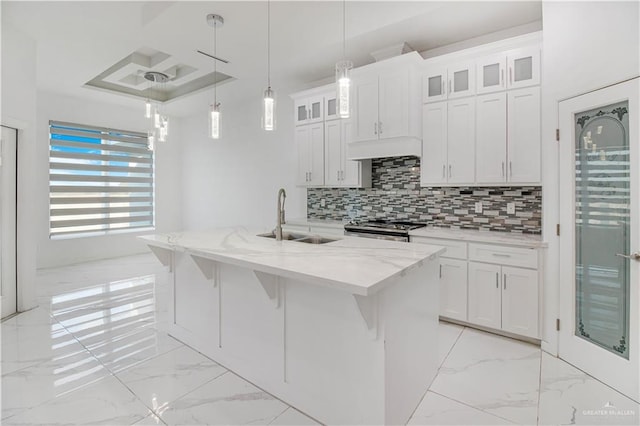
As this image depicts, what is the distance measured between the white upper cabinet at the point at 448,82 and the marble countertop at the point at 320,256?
1930mm

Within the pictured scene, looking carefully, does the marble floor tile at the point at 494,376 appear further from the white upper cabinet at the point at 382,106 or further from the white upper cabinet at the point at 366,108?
the white upper cabinet at the point at 366,108

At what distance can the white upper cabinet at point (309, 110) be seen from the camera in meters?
4.47

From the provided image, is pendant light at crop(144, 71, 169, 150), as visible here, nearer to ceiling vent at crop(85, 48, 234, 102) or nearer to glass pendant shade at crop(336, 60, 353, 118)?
Result: ceiling vent at crop(85, 48, 234, 102)

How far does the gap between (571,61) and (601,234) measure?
1327 mm

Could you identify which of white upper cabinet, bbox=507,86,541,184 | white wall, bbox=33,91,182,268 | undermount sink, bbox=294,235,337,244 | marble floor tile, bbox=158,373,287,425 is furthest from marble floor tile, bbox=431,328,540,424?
white wall, bbox=33,91,182,268

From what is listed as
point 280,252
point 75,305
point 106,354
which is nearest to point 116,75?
point 75,305

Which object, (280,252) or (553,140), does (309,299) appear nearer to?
(280,252)

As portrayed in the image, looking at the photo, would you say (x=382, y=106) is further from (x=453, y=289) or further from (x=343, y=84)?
(x=453, y=289)

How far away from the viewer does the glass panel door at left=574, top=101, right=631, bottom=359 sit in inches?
88.8

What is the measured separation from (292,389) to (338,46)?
3482mm

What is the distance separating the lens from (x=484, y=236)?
3.08m

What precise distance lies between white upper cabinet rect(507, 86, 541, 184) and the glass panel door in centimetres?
44

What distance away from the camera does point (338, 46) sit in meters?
3.78

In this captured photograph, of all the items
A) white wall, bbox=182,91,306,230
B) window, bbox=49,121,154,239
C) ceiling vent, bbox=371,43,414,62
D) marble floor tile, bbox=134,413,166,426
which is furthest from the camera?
window, bbox=49,121,154,239
